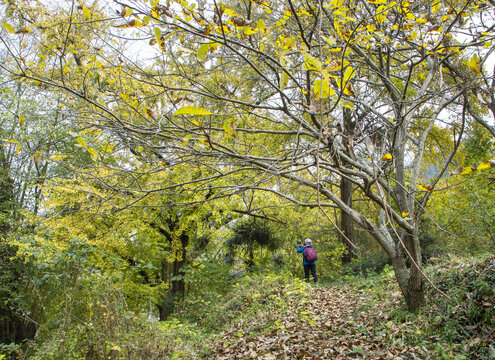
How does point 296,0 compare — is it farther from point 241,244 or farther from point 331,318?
point 241,244

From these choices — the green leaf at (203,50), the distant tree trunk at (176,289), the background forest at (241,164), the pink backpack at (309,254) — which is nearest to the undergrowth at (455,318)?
the background forest at (241,164)

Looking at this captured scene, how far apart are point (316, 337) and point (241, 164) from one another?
2.45 m

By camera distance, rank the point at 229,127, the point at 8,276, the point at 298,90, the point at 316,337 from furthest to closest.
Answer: the point at 8,276
the point at 316,337
the point at 298,90
the point at 229,127

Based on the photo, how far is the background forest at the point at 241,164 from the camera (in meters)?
2.28

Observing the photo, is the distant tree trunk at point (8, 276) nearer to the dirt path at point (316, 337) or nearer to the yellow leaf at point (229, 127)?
the dirt path at point (316, 337)

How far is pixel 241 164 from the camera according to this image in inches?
122

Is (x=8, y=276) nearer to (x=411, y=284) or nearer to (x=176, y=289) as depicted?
(x=176, y=289)

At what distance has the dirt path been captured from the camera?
10.7 ft

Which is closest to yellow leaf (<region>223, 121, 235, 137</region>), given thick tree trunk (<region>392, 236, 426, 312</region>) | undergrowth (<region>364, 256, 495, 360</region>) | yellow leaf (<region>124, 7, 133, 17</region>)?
yellow leaf (<region>124, 7, 133, 17</region>)

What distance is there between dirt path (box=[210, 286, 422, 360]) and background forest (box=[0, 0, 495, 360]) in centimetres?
7

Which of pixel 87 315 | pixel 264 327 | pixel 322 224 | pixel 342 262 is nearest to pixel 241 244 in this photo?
pixel 342 262

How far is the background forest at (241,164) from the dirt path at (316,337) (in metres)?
0.07

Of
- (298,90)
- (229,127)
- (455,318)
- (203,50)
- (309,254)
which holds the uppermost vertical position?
(298,90)

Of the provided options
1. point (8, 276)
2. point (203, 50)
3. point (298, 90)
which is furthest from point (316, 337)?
point (8, 276)
